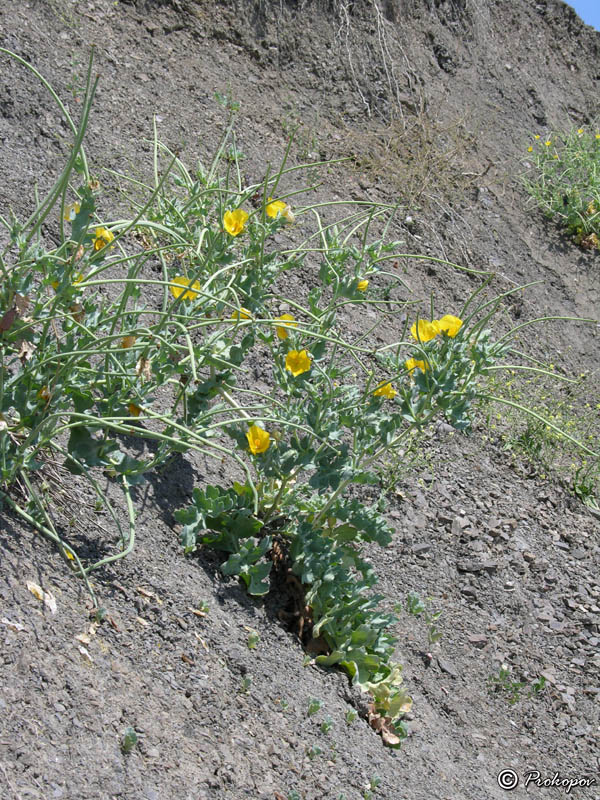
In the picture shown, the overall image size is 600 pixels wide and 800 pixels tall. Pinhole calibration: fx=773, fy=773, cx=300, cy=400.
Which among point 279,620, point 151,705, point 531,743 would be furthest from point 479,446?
point 151,705

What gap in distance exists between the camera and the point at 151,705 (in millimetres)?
1569

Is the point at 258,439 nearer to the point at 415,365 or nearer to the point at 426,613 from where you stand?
the point at 415,365

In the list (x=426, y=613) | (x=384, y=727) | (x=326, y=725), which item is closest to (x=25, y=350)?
(x=326, y=725)

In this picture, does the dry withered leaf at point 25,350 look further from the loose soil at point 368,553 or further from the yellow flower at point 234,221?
the yellow flower at point 234,221

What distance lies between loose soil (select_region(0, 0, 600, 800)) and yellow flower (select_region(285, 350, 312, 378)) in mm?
525

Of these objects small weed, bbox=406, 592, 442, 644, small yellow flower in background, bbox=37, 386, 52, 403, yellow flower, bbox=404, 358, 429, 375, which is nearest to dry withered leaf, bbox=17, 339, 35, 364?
small yellow flower in background, bbox=37, 386, 52, 403

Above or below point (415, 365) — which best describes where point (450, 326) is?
above

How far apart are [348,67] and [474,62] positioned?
1.56 metres

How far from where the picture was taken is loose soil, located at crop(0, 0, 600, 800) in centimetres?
155

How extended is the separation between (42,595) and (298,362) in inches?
33.2

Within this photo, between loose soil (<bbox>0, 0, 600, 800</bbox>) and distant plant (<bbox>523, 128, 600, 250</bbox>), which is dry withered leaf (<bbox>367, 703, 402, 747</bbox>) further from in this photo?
distant plant (<bbox>523, 128, 600, 250</bbox>)

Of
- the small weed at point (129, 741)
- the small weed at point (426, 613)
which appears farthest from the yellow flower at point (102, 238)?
the small weed at point (426, 613)

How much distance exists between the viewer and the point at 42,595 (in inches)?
63.0

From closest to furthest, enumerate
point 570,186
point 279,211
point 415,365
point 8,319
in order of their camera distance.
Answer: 1. point 8,319
2. point 415,365
3. point 279,211
4. point 570,186
